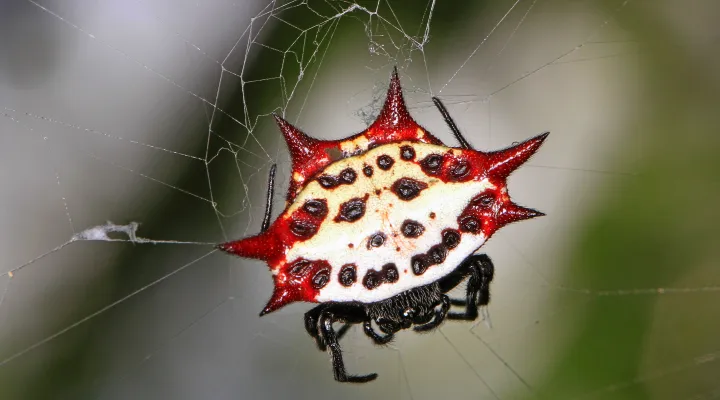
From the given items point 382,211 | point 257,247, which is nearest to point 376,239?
point 382,211

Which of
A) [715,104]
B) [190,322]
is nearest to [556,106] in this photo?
[715,104]

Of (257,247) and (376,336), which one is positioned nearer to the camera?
(257,247)

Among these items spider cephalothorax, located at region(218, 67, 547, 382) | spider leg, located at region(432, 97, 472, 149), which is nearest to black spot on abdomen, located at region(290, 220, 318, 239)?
spider cephalothorax, located at region(218, 67, 547, 382)

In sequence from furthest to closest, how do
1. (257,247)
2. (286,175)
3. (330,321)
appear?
(286,175)
(330,321)
(257,247)

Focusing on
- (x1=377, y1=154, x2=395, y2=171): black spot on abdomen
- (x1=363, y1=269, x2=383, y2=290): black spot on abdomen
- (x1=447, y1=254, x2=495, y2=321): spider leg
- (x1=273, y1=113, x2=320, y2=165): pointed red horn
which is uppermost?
(x1=273, y1=113, x2=320, y2=165): pointed red horn

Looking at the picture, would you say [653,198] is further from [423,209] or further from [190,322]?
[190,322]

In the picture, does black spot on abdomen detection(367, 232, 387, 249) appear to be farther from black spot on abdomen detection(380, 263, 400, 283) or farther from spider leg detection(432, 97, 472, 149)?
spider leg detection(432, 97, 472, 149)

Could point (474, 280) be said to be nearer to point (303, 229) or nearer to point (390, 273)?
point (390, 273)
